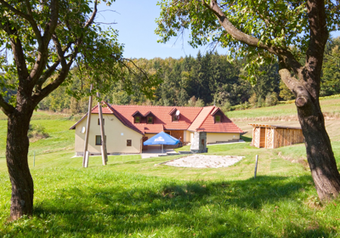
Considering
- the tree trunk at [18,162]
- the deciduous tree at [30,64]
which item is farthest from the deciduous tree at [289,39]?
the tree trunk at [18,162]

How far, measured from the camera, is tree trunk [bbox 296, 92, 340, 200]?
4.28 metres

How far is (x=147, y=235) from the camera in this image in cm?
352

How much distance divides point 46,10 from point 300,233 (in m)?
6.99

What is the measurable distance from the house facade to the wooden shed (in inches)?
197

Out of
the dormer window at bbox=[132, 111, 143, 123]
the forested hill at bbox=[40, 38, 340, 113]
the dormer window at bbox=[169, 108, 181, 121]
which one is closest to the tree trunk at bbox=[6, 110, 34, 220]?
the dormer window at bbox=[132, 111, 143, 123]

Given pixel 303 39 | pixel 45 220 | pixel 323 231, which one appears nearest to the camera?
pixel 323 231

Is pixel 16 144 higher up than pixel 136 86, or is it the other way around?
pixel 136 86

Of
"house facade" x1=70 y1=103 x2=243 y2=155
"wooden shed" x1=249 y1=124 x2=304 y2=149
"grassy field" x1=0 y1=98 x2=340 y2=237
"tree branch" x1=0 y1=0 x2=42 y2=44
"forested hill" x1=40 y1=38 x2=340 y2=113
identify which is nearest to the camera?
"grassy field" x1=0 y1=98 x2=340 y2=237

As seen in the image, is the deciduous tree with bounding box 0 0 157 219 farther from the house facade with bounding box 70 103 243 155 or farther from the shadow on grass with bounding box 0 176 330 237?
the house facade with bounding box 70 103 243 155

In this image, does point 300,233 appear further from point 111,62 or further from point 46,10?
point 46,10

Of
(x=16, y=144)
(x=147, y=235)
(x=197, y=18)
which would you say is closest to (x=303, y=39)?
(x=197, y=18)

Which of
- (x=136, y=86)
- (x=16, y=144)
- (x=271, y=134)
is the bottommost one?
(x=271, y=134)

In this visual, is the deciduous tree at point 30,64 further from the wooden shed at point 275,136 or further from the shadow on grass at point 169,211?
the wooden shed at point 275,136

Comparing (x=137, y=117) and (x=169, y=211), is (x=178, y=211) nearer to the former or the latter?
(x=169, y=211)
